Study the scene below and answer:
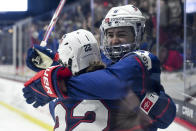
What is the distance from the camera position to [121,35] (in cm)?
85

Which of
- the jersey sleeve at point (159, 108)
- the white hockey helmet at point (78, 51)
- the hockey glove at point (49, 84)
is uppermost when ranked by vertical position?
the white hockey helmet at point (78, 51)

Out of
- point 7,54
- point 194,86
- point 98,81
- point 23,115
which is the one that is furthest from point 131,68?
point 7,54

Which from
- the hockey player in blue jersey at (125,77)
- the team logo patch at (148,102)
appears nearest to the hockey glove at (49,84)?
the hockey player in blue jersey at (125,77)

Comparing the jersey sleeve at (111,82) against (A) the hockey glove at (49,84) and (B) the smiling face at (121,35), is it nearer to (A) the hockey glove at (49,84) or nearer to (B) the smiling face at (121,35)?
(A) the hockey glove at (49,84)

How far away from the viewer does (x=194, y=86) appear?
188cm

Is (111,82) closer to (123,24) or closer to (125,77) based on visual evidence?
(125,77)

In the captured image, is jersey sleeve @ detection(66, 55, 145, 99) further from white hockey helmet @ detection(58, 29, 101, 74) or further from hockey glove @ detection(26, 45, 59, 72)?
hockey glove @ detection(26, 45, 59, 72)

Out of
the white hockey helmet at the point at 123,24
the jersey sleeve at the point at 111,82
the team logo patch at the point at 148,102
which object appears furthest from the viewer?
the white hockey helmet at the point at 123,24

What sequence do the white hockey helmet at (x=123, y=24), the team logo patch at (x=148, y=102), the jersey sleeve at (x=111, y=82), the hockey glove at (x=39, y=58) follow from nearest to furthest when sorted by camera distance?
the jersey sleeve at (x=111, y=82) < the team logo patch at (x=148, y=102) < the white hockey helmet at (x=123, y=24) < the hockey glove at (x=39, y=58)

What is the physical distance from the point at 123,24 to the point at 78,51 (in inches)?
6.5

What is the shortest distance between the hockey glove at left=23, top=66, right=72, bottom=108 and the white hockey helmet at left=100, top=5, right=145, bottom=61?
23 cm

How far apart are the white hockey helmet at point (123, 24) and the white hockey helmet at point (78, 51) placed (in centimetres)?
9

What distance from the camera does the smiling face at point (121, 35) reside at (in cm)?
85

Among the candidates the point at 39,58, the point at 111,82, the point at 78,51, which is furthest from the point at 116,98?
the point at 39,58
